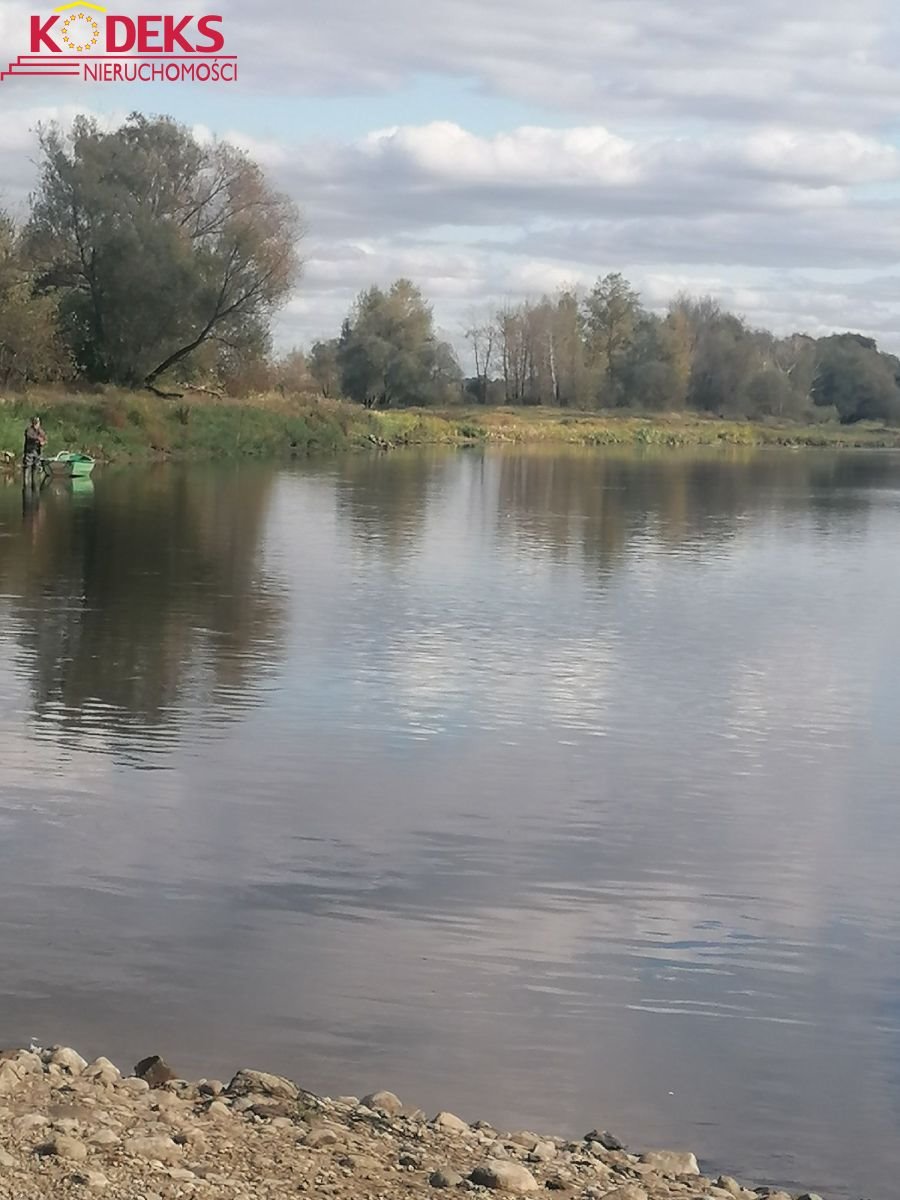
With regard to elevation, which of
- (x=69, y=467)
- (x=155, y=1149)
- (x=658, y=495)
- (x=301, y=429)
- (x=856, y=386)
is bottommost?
(x=155, y=1149)

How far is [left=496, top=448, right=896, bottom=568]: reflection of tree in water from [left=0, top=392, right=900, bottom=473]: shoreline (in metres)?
7.26

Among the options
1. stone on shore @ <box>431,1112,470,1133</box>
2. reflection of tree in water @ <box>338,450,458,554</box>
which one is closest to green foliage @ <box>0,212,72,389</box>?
reflection of tree in water @ <box>338,450,458,554</box>

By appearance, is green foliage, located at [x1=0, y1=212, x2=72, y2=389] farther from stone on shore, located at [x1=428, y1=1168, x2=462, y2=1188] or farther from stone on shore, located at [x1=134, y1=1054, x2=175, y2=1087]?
stone on shore, located at [x1=428, y1=1168, x2=462, y2=1188]

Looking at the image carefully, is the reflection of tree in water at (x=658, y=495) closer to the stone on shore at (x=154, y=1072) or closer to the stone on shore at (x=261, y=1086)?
the stone on shore at (x=154, y=1072)

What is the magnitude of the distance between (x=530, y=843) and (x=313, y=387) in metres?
71.8

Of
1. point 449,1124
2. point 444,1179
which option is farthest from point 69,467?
A: point 444,1179

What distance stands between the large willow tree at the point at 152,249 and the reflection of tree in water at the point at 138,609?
94.6 ft

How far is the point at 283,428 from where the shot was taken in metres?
67.6

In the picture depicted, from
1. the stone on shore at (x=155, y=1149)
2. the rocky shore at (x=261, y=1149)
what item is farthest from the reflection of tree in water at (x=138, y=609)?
the stone on shore at (x=155, y=1149)

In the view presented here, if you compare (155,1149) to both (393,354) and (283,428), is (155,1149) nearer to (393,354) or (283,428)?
(283,428)

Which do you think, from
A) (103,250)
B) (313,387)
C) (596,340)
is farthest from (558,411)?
(103,250)

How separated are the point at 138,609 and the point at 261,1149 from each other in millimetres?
14781

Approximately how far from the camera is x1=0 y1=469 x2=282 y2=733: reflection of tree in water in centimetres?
1524

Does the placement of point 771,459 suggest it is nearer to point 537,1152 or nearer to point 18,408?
point 18,408
